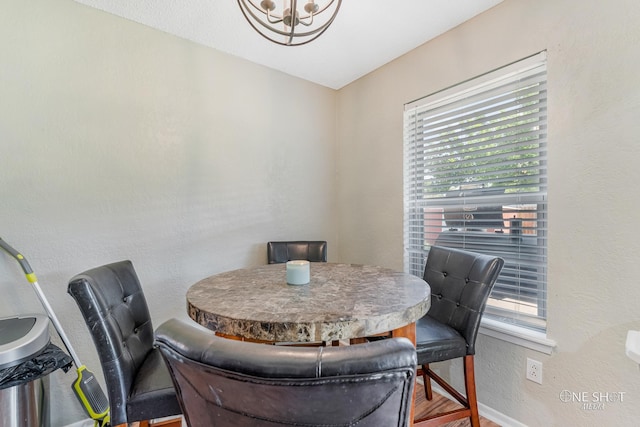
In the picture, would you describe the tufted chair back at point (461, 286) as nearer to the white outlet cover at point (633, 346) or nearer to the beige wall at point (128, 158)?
the white outlet cover at point (633, 346)

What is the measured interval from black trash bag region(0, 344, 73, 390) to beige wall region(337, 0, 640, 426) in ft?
7.44

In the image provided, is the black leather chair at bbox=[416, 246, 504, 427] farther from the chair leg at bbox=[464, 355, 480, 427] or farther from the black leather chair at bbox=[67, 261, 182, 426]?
the black leather chair at bbox=[67, 261, 182, 426]

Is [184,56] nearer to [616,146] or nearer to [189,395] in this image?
[189,395]

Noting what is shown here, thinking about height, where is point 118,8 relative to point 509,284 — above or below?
above

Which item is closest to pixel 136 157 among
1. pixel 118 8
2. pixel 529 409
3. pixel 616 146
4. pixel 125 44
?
pixel 125 44

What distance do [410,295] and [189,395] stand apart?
33.4 inches

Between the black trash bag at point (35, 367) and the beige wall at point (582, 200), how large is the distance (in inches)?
89.3

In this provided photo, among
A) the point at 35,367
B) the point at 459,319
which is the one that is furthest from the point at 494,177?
the point at 35,367

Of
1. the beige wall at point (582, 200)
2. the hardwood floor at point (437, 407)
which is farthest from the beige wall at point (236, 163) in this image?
the hardwood floor at point (437, 407)

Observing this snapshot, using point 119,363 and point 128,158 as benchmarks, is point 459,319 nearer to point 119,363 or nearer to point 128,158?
point 119,363

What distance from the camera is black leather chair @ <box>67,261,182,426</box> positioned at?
39.4 inches

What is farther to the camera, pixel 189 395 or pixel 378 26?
pixel 378 26

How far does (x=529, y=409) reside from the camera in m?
1.59

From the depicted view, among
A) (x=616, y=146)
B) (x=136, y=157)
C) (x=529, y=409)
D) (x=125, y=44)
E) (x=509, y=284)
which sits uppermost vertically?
(x=125, y=44)
